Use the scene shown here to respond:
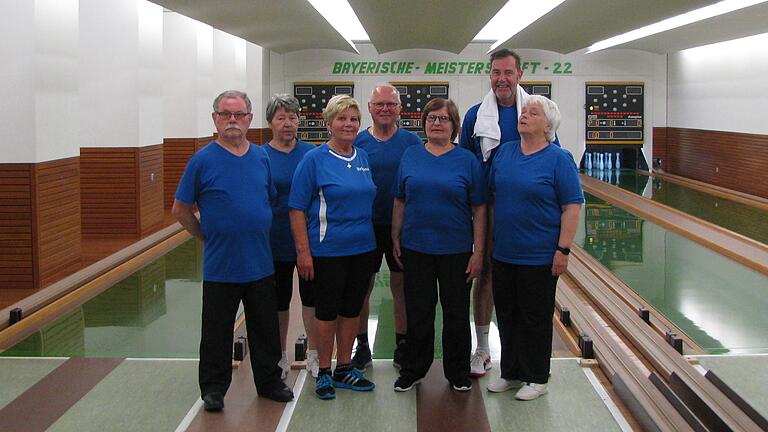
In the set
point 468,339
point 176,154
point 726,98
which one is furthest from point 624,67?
point 468,339

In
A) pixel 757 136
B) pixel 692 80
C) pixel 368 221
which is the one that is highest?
pixel 692 80

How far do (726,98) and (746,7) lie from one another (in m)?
6.01

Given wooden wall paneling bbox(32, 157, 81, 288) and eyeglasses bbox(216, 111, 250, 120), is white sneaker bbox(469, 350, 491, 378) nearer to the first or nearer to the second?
eyeglasses bbox(216, 111, 250, 120)

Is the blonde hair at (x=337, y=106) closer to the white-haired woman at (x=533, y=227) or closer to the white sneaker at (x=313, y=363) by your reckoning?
the white-haired woman at (x=533, y=227)

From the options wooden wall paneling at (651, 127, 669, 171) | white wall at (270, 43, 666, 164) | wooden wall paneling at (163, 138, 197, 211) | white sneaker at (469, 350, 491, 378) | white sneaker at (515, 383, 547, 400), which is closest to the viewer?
white sneaker at (515, 383, 547, 400)

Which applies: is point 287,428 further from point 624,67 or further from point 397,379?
point 624,67

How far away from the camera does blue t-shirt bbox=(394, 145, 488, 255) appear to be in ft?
14.9

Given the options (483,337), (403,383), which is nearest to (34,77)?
(403,383)

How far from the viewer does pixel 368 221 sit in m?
4.61

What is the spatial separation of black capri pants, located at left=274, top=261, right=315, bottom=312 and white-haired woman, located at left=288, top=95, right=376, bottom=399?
0.52ft

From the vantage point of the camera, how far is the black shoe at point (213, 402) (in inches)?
174

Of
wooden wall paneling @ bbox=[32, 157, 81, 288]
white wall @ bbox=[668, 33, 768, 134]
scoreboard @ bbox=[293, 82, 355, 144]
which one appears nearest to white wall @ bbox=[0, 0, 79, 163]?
wooden wall paneling @ bbox=[32, 157, 81, 288]

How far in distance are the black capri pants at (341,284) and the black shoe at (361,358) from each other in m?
0.54

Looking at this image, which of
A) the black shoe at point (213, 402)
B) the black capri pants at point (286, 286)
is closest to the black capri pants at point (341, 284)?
the black capri pants at point (286, 286)
